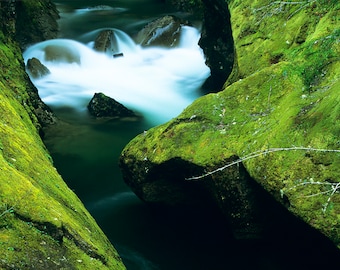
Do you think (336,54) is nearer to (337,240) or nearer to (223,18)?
(337,240)

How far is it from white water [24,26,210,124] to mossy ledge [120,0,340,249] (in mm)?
6114

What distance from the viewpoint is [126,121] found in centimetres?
1377

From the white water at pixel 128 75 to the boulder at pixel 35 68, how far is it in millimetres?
231

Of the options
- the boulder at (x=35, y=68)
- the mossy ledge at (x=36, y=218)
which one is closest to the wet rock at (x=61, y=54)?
the boulder at (x=35, y=68)

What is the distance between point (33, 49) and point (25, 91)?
386 inches

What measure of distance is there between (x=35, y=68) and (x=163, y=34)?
6.56 meters

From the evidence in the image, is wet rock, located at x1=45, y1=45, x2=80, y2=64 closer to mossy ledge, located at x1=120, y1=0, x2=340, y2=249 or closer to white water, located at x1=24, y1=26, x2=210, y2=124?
white water, located at x1=24, y1=26, x2=210, y2=124

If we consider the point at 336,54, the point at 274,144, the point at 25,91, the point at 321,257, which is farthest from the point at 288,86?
the point at 25,91

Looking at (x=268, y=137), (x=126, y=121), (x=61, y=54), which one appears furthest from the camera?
(x=61, y=54)

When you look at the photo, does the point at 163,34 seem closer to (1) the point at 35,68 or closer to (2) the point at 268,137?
(1) the point at 35,68

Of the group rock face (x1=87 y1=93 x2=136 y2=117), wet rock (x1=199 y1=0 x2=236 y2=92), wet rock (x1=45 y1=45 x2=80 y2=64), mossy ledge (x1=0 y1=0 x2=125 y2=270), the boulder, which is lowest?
mossy ledge (x1=0 y1=0 x2=125 y2=270)

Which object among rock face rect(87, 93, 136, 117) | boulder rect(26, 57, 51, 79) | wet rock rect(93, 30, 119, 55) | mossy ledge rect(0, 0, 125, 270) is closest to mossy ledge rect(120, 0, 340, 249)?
mossy ledge rect(0, 0, 125, 270)

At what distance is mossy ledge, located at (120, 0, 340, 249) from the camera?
523 cm

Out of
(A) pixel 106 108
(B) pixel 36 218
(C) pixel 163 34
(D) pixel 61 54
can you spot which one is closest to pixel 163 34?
(C) pixel 163 34
